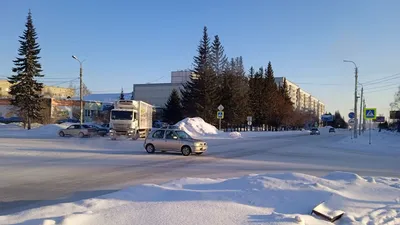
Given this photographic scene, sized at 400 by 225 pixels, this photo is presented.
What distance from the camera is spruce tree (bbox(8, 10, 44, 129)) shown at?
56.4m

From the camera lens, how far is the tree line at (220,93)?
62969 millimetres

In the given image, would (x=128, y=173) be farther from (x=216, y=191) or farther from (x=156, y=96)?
(x=156, y=96)

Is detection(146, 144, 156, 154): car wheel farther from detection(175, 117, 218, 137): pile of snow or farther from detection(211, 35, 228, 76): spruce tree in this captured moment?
detection(211, 35, 228, 76): spruce tree

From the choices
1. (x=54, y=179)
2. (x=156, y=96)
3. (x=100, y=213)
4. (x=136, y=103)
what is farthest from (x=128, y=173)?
(x=156, y=96)

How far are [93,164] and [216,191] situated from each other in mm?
9678

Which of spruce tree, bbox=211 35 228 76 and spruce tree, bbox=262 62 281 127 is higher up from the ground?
spruce tree, bbox=211 35 228 76

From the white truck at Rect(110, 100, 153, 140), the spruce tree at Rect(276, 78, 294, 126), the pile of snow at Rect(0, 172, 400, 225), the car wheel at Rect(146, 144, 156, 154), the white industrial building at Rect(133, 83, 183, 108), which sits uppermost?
the white industrial building at Rect(133, 83, 183, 108)

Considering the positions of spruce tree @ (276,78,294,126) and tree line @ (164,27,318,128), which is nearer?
tree line @ (164,27,318,128)

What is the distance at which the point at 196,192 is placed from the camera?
783cm

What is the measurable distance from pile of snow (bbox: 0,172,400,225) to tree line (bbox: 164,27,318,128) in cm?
5373

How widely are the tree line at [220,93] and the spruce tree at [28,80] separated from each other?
78.2 feet

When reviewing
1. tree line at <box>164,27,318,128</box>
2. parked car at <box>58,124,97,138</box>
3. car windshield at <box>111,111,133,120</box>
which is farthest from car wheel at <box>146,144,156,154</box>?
tree line at <box>164,27,318,128</box>

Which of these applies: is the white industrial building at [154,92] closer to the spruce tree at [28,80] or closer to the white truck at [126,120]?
the spruce tree at [28,80]

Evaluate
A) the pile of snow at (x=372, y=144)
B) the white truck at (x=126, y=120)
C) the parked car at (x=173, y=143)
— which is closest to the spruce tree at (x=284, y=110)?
the pile of snow at (x=372, y=144)
